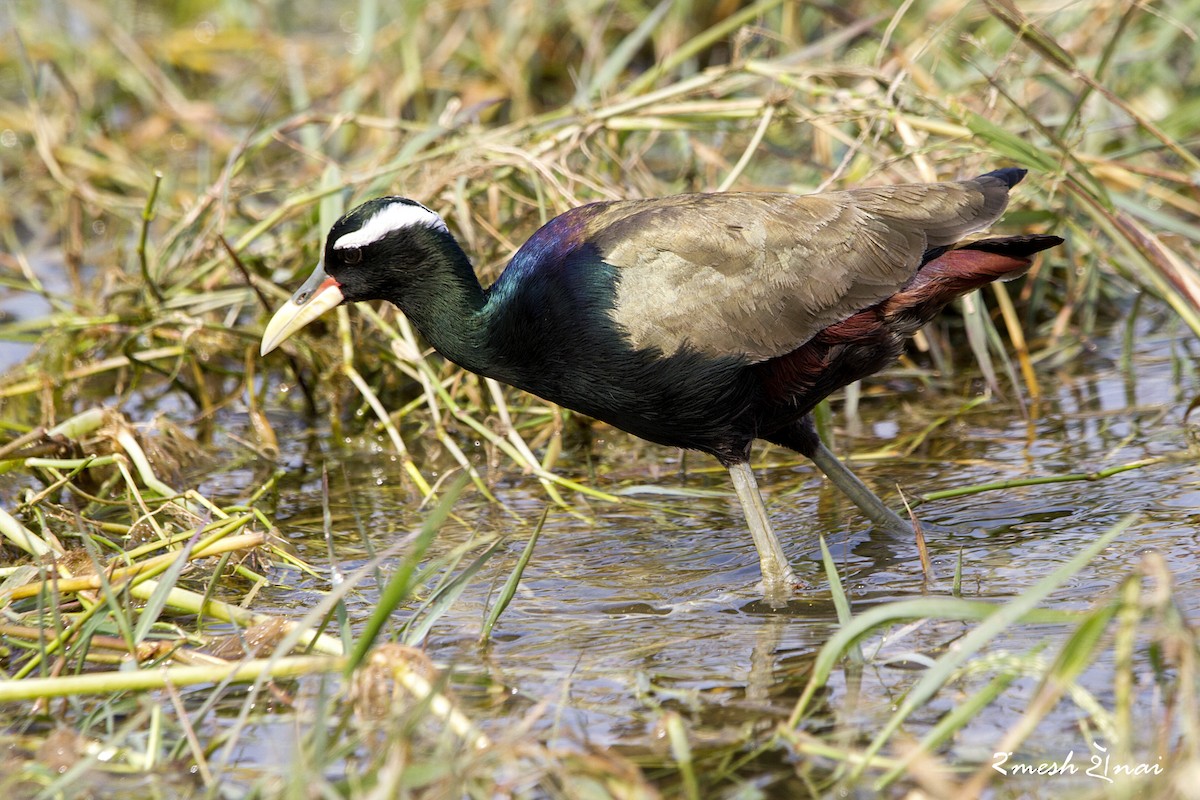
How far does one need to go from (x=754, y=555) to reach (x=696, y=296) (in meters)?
0.78

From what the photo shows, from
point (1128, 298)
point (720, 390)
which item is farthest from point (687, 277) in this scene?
point (1128, 298)

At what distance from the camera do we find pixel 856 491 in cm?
410

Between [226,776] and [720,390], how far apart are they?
5.30ft

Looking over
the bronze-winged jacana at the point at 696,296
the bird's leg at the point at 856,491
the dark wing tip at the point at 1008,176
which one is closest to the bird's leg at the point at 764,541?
the bronze-winged jacana at the point at 696,296

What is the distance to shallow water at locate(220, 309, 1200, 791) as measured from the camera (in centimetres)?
292

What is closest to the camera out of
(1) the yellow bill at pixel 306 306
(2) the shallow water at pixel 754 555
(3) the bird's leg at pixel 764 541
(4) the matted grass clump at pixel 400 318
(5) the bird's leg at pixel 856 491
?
(4) the matted grass clump at pixel 400 318

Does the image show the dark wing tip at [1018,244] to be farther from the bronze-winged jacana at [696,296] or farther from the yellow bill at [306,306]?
the yellow bill at [306,306]

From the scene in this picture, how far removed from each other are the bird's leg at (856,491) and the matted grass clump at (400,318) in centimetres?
65

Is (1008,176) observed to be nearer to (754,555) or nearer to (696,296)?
(696,296)

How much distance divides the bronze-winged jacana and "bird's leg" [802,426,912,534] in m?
0.25

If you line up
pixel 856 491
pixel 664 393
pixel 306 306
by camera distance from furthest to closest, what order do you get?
1. pixel 856 491
2. pixel 306 306
3. pixel 664 393

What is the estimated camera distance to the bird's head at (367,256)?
12.4 ft

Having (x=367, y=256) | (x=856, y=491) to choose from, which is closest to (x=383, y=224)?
(x=367, y=256)

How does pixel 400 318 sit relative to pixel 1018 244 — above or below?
below
